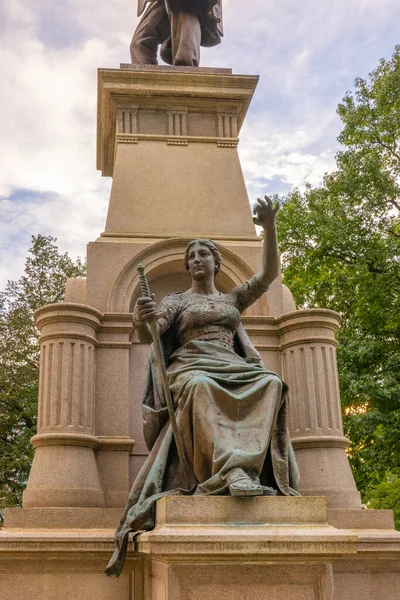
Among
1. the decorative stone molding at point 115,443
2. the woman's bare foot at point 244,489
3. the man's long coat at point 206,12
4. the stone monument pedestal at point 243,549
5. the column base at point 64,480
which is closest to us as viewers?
the stone monument pedestal at point 243,549

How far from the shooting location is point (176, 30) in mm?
10656

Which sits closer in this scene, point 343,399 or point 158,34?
point 158,34

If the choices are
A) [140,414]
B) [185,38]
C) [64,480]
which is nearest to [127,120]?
[185,38]

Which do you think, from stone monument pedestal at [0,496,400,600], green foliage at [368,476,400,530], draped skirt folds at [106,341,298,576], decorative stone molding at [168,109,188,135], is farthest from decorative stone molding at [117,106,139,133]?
green foliage at [368,476,400,530]

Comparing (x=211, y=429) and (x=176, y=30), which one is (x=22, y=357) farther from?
(x=211, y=429)

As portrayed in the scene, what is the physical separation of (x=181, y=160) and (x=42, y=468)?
→ 430 centimetres

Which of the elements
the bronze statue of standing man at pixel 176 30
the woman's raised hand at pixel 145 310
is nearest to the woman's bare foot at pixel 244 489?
the woman's raised hand at pixel 145 310

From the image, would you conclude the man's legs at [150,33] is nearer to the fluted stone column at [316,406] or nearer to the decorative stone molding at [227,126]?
the decorative stone molding at [227,126]

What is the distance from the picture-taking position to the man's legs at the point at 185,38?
10366 millimetres

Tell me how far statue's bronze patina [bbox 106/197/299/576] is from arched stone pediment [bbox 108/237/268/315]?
138cm

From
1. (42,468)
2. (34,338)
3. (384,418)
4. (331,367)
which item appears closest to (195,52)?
(331,367)

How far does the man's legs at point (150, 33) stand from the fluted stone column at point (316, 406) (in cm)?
470

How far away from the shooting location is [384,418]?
15.8 meters

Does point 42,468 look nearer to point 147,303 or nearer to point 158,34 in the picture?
point 147,303
